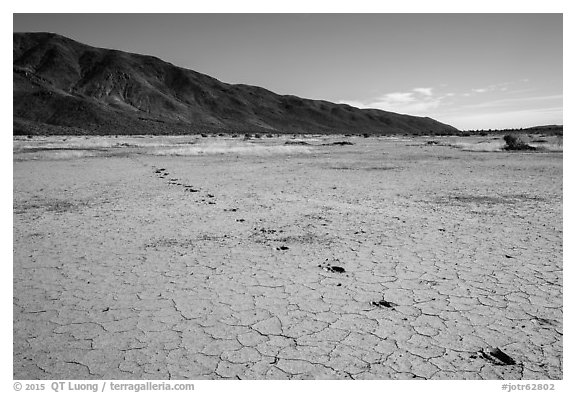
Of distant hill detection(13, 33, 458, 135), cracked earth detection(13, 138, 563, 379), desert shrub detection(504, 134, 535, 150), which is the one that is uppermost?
distant hill detection(13, 33, 458, 135)

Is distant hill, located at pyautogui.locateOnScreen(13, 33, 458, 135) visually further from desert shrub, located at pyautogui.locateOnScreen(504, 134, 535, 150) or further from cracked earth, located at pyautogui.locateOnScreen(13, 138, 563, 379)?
cracked earth, located at pyautogui.locateOnScreen(13, 138, 563, 379)

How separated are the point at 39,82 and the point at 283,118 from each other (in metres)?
96.2

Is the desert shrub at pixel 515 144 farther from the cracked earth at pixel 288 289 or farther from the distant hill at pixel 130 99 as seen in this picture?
the distant hill at pixel 130 99

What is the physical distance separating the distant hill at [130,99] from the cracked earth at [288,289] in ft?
323

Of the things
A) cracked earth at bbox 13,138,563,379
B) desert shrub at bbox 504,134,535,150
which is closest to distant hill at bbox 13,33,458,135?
desert shrub at bbox 504,134,535,150

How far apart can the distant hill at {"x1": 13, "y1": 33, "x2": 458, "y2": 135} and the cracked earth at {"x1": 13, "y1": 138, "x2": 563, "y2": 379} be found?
9855 cm

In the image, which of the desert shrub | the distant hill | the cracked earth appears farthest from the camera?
the distant hill

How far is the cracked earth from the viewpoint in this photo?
9.52 feet

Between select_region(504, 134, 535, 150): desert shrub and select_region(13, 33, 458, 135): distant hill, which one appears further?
select_region(13, 33, 458, 135): distant hill

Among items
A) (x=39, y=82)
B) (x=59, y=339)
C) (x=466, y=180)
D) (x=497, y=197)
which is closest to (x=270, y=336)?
(x=59, y=339)

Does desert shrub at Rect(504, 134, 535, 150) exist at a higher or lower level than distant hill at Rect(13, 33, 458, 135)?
lower

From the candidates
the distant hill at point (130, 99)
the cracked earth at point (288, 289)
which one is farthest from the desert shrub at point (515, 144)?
the distant hill at point (130, 99)

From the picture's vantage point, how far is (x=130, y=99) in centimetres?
14875

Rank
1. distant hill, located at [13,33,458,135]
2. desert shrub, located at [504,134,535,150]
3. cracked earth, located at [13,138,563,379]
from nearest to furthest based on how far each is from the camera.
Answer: cracked earth, located at [13,138,563,379], desert shrub, located at [504,134,535,150], distant hill, located at [13,33,458,135]
